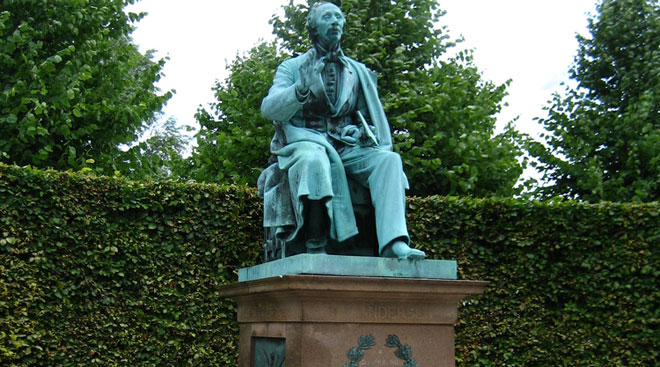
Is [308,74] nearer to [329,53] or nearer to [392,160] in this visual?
[329,53]

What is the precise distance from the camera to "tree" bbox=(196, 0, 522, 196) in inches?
460

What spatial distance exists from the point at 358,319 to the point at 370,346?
179 mm

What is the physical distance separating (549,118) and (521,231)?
307 inches

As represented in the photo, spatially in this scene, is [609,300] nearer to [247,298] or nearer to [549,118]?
[247,298]

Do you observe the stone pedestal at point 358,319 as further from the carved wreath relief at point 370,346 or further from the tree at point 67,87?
the tree at point 67,87

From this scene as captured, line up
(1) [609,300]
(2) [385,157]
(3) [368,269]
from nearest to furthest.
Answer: (3) [368,269]
(2) [385,157]
(1) [609,300]

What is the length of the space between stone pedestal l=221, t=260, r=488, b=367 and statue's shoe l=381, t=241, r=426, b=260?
0.22 m

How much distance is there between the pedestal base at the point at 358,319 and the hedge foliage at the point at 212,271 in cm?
127

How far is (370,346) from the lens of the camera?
13.7 feet

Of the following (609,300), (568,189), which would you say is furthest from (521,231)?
(568,189)

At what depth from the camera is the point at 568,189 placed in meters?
14.9

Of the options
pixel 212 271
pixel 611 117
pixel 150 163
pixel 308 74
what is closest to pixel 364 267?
pixel 308 74

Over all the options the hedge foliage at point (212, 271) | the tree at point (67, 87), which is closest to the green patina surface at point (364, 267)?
the hedge foliage at point (212, 271)

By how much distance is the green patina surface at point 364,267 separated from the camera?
13.7 ft
